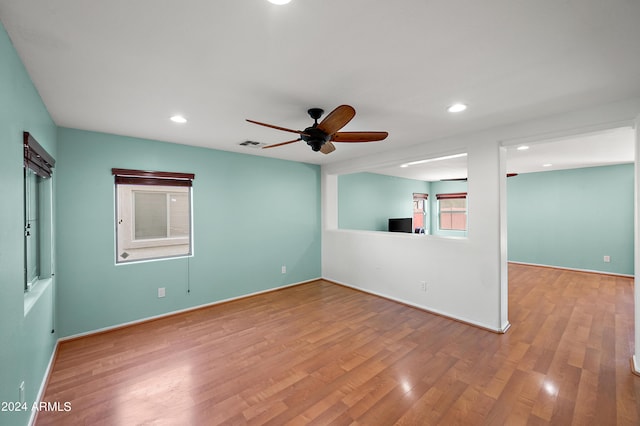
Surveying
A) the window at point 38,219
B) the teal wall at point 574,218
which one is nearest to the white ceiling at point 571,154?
the teal wall at point 574,218

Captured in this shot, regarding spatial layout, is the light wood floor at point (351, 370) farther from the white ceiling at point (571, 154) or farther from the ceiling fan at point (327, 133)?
the white ceiling at point (571, 154)

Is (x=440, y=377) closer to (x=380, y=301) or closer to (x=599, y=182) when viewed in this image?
(x=380, y=301)

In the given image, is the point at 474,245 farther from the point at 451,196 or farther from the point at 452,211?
the point at 452,211

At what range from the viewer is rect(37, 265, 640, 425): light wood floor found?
189cm

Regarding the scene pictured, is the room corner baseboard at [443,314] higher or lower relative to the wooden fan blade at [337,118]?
lower

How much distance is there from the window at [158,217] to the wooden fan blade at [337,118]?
→ 247 centimetres

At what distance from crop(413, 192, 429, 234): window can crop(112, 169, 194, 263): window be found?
21.0 feet

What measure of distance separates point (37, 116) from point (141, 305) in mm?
2353

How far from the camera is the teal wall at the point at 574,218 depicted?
5484 mm

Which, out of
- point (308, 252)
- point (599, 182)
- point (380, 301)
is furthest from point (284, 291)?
point (599, 182)

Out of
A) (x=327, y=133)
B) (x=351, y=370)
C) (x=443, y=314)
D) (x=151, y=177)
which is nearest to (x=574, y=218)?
(x=443, y=314)

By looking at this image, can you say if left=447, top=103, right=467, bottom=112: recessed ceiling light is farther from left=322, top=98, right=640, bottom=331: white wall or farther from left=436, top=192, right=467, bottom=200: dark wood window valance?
left=436, top=192, right=467, bottom=200: dark wood window valance

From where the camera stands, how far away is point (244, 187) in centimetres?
439

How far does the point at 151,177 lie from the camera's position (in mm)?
3512
